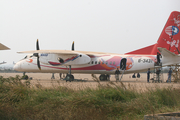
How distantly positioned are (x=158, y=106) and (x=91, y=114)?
7.62ft

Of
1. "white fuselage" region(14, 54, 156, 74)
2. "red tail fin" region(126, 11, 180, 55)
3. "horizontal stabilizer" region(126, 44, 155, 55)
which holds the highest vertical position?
"red tail fin" region(126, 11, 180, 55)

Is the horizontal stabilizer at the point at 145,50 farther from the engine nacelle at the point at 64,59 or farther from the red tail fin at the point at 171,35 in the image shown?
the engine nacelle at the point at 64,59

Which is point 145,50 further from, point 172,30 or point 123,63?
point 172,30

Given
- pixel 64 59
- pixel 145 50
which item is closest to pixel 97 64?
pixel 64 59

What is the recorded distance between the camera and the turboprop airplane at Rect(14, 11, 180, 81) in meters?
20.0

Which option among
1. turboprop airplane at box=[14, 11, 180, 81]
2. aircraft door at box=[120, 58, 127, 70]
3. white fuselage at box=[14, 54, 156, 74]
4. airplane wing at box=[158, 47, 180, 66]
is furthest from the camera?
aircraft door at box=[120, 58, 127, 70]

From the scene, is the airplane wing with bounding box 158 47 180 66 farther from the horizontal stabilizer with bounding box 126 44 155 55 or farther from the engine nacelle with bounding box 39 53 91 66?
the engine nacelle with bounding box 39 53 91 66

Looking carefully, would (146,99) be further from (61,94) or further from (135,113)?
(61,94)

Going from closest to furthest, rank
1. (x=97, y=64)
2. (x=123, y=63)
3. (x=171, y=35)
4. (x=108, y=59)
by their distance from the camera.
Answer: (x=171, y=35) → (x=123, y=63) → (x=108, y=59) → (x=97, y=64)

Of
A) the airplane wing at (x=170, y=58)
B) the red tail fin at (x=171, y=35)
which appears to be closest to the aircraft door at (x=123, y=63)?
the red tail fin at (x=171, y=35)

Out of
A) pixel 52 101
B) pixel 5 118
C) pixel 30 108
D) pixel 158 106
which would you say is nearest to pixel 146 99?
pixel 158 106

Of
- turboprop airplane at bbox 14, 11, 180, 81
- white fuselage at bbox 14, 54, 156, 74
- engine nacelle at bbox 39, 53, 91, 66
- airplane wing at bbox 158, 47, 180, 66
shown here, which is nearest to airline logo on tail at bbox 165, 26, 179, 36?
turboprop airplane at bbox 14, 11, 180, 81

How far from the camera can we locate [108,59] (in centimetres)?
2144

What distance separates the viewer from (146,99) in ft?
24.4
